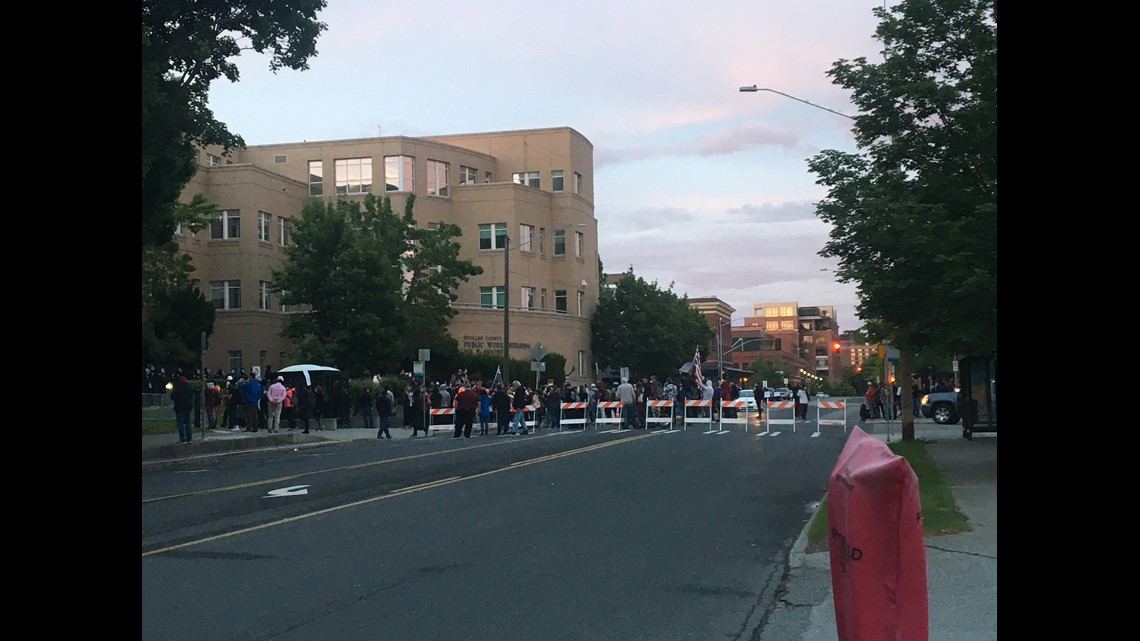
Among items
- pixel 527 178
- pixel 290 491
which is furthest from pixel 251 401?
pixel 527 178

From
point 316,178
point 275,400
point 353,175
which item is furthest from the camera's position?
point 316,178

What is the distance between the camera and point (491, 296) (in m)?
69.9

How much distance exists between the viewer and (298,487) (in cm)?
1761

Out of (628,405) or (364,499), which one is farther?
(628,405)

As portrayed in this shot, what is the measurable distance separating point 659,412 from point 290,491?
86.5 feet

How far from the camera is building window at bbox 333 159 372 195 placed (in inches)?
2672

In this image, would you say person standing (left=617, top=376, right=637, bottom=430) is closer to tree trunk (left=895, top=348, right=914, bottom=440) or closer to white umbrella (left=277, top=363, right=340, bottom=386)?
white umbrella (left=277, top=363, right=340, bottom=386)

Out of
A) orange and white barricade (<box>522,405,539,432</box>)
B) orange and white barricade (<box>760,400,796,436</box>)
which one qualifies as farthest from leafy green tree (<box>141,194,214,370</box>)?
orange and white barricade (<box>760,400,796,436</box>)

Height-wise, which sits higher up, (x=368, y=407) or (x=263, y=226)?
(x=263, y=226)

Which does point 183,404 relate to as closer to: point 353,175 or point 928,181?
point 928,181
